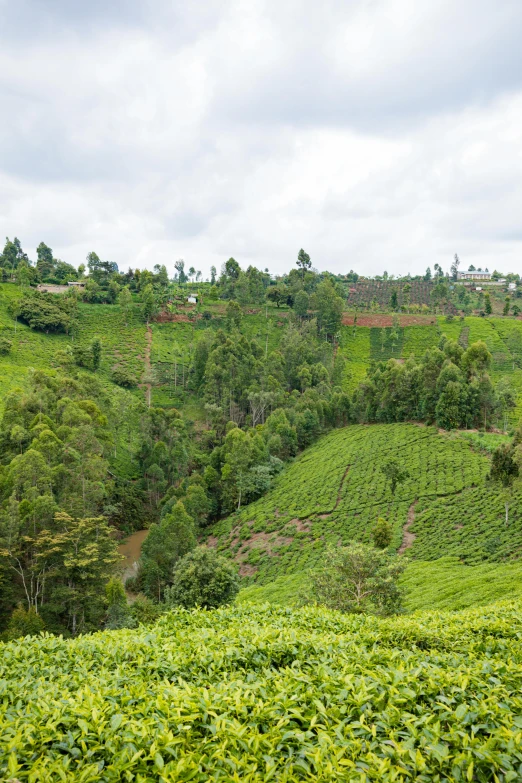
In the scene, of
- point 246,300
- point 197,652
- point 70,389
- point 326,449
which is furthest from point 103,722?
point 246,300

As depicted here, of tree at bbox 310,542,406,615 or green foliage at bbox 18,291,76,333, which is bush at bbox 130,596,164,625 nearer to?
tree at bbox 310,542,406,615

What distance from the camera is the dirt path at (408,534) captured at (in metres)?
30.0

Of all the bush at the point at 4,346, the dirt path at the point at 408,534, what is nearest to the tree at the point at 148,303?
the bush at the point at 4,346

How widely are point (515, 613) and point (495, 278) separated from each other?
177 meters

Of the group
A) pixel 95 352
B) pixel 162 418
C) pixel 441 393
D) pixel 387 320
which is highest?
pixel 387 320

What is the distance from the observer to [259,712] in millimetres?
4449

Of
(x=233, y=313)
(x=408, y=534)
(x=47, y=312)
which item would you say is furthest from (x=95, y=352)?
(x=408, y=534)

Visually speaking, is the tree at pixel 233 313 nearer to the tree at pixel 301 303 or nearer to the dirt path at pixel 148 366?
the tree at pixel 301 303

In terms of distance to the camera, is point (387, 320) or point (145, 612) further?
point (387, 320)

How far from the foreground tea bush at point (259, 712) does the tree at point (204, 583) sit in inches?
522

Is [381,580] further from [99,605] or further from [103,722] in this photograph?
[99,605]

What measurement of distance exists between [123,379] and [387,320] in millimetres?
56278

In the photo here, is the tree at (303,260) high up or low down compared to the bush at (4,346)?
up

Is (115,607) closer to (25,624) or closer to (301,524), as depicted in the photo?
(25,624)
